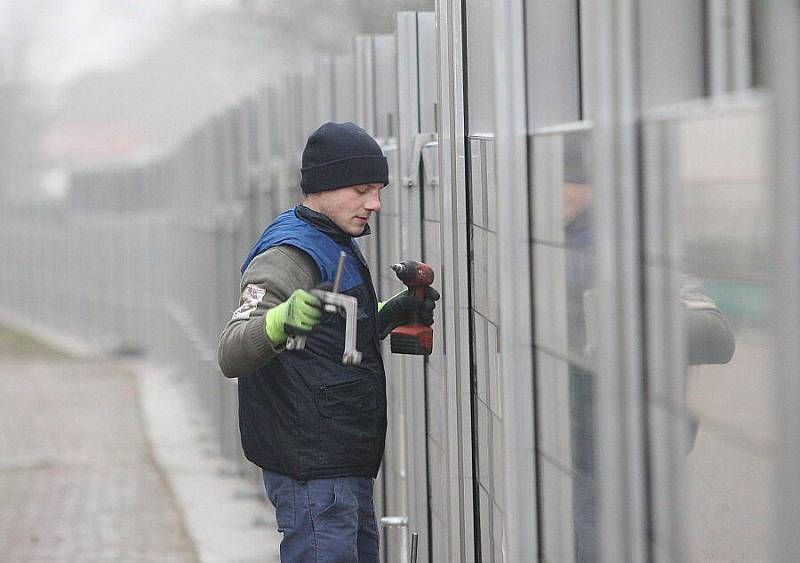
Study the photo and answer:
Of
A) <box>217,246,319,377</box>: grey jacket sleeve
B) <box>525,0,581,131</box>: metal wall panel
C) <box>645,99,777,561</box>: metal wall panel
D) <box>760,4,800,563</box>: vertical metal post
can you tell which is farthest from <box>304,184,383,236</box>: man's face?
<box>760,4,800,563</box>: vertical metal post

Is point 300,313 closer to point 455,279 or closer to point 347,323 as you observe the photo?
point 347,323

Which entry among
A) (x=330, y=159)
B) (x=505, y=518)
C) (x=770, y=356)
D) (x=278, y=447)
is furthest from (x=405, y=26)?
(x=770, y=356)

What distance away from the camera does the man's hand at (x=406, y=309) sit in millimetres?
4766

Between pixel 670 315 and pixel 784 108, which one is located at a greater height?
pixel 784 108

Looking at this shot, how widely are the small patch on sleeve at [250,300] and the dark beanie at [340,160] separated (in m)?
0.39

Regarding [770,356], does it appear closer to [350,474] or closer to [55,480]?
[350,474]

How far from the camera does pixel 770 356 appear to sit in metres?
2.14

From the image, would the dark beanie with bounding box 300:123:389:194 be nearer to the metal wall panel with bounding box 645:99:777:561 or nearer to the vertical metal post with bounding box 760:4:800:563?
the metal wall panel with bounding box 645:99:777:561

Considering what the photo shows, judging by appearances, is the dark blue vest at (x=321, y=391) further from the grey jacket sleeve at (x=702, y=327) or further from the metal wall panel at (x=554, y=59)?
the grey jacket sleeve at (x=702, y=327)

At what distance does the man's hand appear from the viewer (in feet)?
15.6

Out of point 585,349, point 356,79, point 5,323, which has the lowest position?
point 5,323

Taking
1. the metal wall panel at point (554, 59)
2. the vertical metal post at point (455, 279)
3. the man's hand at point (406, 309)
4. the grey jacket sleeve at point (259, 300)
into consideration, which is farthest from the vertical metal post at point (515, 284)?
the man's hand at point (406, 309)

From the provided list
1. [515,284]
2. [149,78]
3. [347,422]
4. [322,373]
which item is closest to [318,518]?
[347,422]

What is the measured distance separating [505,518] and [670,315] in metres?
1.15
